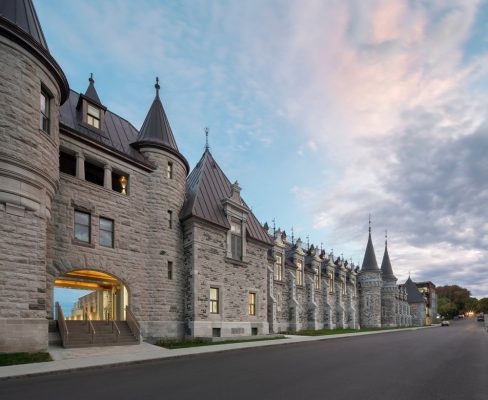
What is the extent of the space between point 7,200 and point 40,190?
4.87 feet

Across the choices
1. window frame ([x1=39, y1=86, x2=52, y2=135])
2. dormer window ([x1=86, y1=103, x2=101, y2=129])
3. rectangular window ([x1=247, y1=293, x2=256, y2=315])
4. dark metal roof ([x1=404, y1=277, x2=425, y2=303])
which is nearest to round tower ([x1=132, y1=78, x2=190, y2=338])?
dormer window ([x1=86, y1=103, x2=101, y2=129])

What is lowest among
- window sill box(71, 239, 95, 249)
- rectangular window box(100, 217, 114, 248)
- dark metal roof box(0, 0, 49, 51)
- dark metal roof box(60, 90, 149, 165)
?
window sill box(71, 239, 95, 249)

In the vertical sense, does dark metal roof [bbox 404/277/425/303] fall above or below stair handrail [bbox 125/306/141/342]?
below

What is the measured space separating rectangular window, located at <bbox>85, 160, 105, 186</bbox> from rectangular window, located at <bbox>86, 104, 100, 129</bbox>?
86.4 inches

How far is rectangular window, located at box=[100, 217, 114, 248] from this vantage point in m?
20.2

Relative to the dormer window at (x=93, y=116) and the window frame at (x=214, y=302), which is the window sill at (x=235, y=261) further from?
the dormer window at (x=93, y=116)

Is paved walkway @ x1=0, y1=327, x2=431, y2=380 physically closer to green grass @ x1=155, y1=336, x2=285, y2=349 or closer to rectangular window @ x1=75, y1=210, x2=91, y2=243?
green grass @ x1=155, y1=336, x2=285, y2=349

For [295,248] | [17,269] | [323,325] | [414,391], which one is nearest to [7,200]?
[17,269]

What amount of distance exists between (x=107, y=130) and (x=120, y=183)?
3183mm

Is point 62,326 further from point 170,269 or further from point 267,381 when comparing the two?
point 267,381

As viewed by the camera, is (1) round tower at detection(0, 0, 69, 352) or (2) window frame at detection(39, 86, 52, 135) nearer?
(1) round tower at detection(0, 0, 69, 352)

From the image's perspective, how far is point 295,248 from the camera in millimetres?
44500

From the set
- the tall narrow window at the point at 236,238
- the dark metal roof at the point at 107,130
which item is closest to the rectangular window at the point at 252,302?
the tall narrow window at the point at 236,238

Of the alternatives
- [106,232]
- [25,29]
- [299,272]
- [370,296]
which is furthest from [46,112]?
[370,296]
